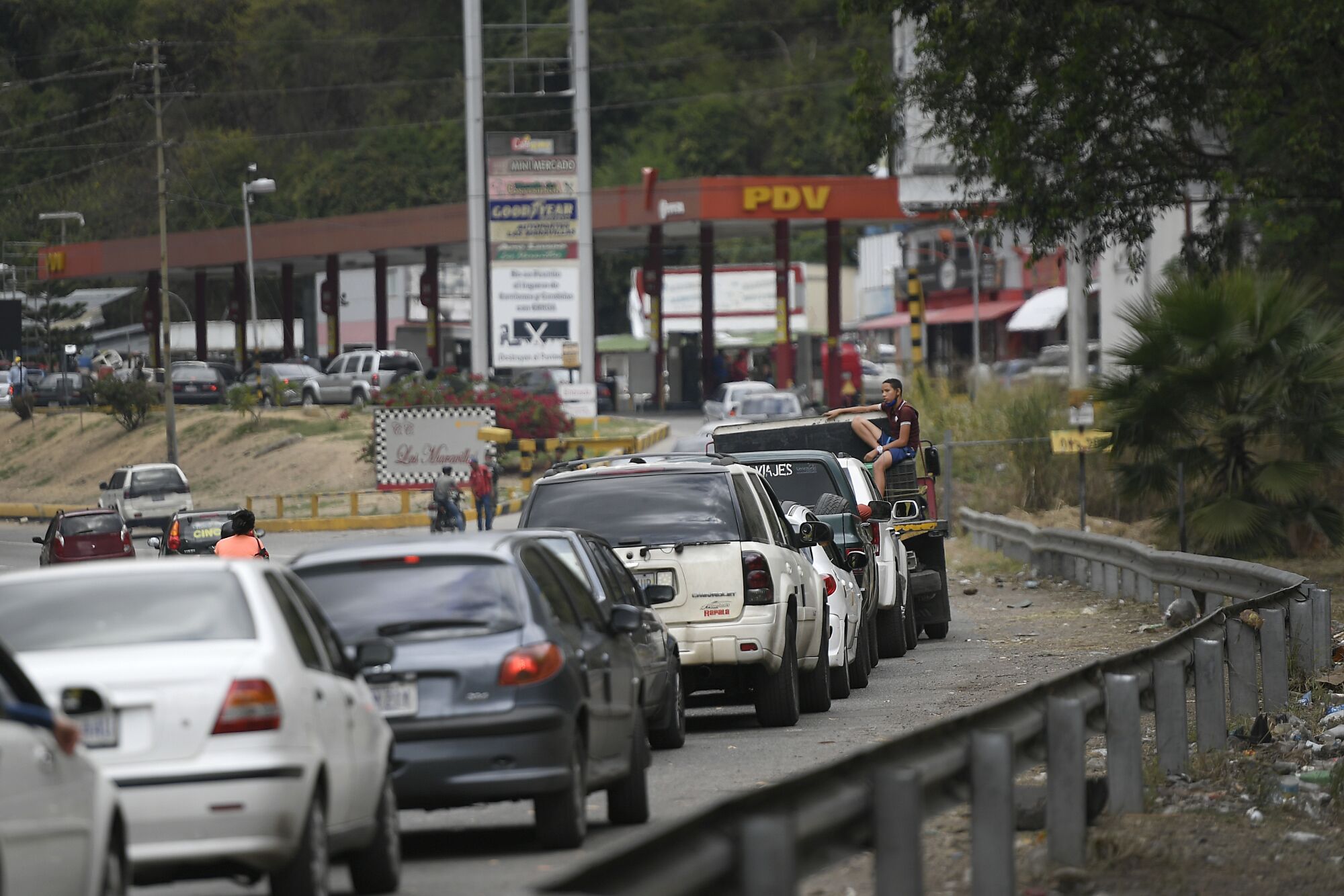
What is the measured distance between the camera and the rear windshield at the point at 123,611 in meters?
7.00

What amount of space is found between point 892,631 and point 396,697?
11.0m

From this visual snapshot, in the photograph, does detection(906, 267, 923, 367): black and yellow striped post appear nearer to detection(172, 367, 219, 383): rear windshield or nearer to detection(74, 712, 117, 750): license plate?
detection(172, 367, 219, 383): rear windshield

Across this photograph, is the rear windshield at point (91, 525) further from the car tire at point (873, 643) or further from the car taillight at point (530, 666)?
the car taillight at point (530, 666)

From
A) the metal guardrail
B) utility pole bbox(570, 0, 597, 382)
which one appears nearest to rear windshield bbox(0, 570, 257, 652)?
the metal guardrail

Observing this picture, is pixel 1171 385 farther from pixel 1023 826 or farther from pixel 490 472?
pixel 490 472

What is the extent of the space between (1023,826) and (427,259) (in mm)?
65264

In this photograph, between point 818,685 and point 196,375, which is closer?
point 818,685

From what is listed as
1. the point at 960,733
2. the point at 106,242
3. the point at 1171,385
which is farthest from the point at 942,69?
the point at 106,242

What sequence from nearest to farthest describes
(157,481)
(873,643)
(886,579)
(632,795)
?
(632,795), (873,643), (886,579), (157,481)

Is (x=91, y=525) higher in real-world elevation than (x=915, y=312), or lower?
lower

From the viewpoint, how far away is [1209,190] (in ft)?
82.4

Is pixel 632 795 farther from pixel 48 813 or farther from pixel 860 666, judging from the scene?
pixel 860 666

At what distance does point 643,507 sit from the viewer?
13.7m

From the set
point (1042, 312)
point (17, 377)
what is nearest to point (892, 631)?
point (17, 377)
